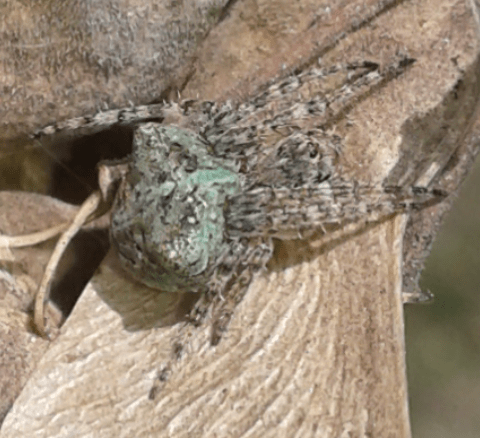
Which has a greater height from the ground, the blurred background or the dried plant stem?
the blurred background

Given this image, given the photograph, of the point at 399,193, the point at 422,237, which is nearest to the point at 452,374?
the point at 422,237

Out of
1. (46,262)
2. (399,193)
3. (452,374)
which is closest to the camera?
(399,193)

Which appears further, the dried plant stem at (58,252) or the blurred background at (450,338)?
the blurred background at (450,338)

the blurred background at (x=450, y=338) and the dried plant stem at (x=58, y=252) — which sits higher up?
the blurred background at (x=450, y=338)

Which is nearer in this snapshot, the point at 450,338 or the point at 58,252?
the point at 58,252

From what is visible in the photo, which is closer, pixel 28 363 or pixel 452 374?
pixel 28 363

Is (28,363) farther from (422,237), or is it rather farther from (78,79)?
(422,237)

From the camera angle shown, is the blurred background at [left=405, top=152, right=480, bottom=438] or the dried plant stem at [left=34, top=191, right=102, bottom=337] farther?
the blurred background at [left=405, top=152, right=480, bottom=438]

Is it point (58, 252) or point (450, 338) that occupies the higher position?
point (450, 338)
